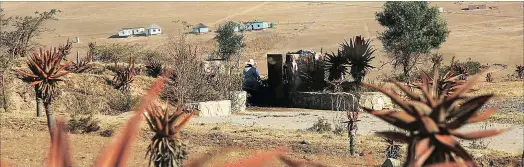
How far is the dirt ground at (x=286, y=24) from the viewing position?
66500 millimetres

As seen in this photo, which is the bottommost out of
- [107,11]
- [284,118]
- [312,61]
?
[284,118]

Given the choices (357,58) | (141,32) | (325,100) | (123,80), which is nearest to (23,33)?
(123,80)

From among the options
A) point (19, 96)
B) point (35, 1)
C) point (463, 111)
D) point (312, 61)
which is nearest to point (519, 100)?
point (312, 61)

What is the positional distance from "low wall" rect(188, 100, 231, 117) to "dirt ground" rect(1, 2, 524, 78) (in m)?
16.5

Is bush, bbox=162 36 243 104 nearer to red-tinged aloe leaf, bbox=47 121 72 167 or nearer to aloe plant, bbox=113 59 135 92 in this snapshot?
aloe plant, bbox=113 59 135 92

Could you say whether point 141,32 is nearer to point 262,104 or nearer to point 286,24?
point 286,24

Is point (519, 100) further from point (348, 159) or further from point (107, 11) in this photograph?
point (107, 11)

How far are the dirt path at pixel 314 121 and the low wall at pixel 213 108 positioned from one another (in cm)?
59

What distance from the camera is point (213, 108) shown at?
25.8 metres

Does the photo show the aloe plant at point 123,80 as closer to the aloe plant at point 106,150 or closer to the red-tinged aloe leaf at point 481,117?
the red-tinged aloe leaf at point 481,117

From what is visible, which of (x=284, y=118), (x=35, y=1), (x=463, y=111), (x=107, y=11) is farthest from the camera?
(x=35, y=1)

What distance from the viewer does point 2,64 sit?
77.4 ft

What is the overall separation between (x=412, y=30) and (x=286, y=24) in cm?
6174

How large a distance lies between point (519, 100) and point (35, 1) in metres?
145
